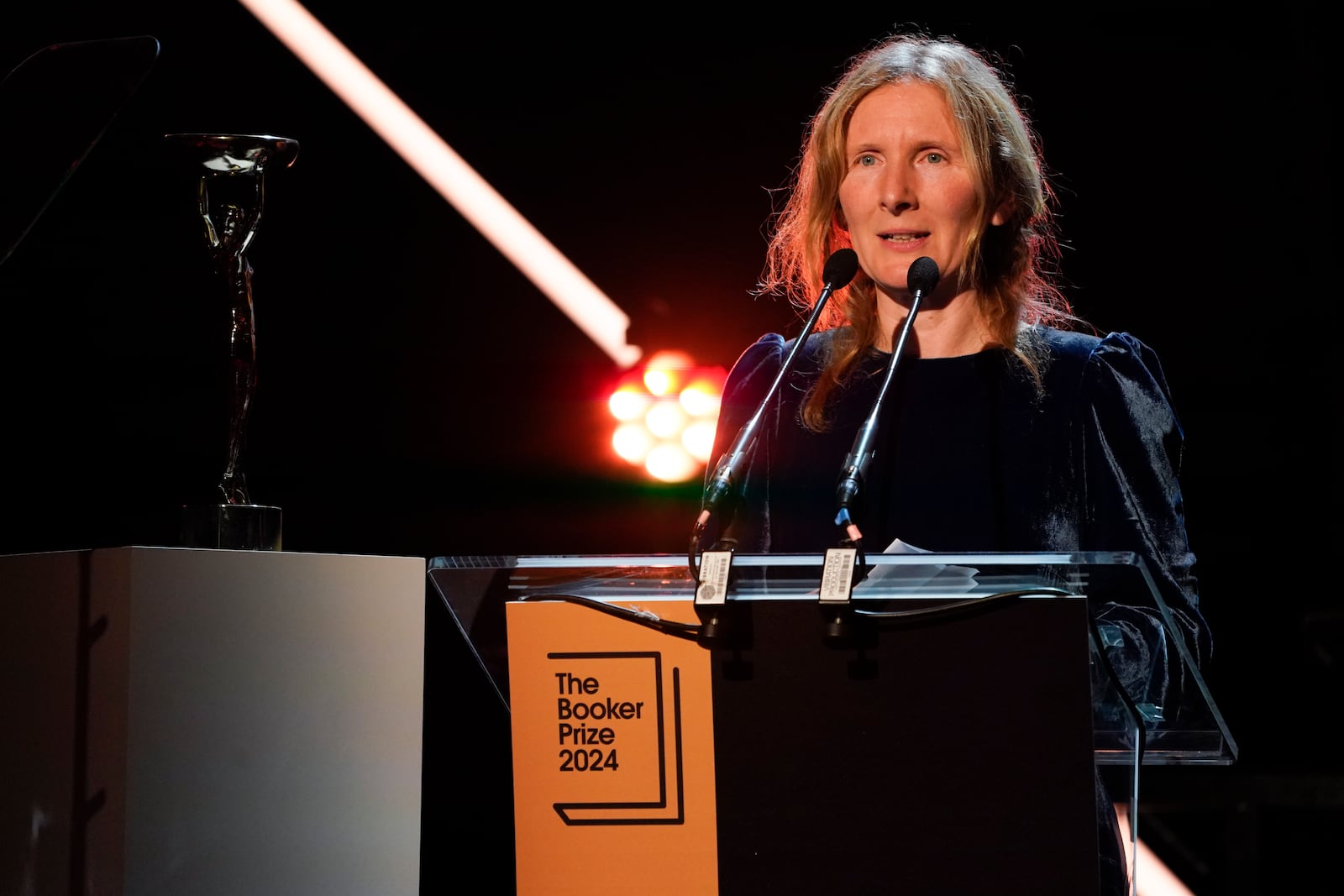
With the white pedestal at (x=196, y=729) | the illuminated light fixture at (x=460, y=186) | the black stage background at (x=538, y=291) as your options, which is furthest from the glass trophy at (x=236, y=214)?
the illuminated light fixture at (x=460, y=186)

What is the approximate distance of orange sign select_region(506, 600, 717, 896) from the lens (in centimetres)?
114

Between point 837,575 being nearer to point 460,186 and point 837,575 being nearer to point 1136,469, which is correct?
point 1136,469

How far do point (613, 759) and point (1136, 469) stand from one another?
2.97 feet

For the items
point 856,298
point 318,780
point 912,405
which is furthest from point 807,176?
point 318,780

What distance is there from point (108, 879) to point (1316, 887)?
276 cm

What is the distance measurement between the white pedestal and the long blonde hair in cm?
76

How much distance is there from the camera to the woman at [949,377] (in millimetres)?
1797

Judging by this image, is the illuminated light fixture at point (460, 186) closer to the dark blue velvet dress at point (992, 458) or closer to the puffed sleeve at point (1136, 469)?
the dark blue velvet dress at point (992, 458)

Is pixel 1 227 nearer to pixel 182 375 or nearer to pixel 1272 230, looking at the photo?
pixel 182 375

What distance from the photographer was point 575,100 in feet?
12.4

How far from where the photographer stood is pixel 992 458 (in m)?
1.85

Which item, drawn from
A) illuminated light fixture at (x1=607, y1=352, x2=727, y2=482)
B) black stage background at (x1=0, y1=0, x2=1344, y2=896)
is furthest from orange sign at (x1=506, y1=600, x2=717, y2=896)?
illuminated light fixture at (x1=607, y1=352, x2=727, y2=482)

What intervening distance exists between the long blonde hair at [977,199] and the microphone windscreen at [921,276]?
357mm

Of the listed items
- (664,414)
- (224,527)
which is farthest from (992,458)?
(664,414)
